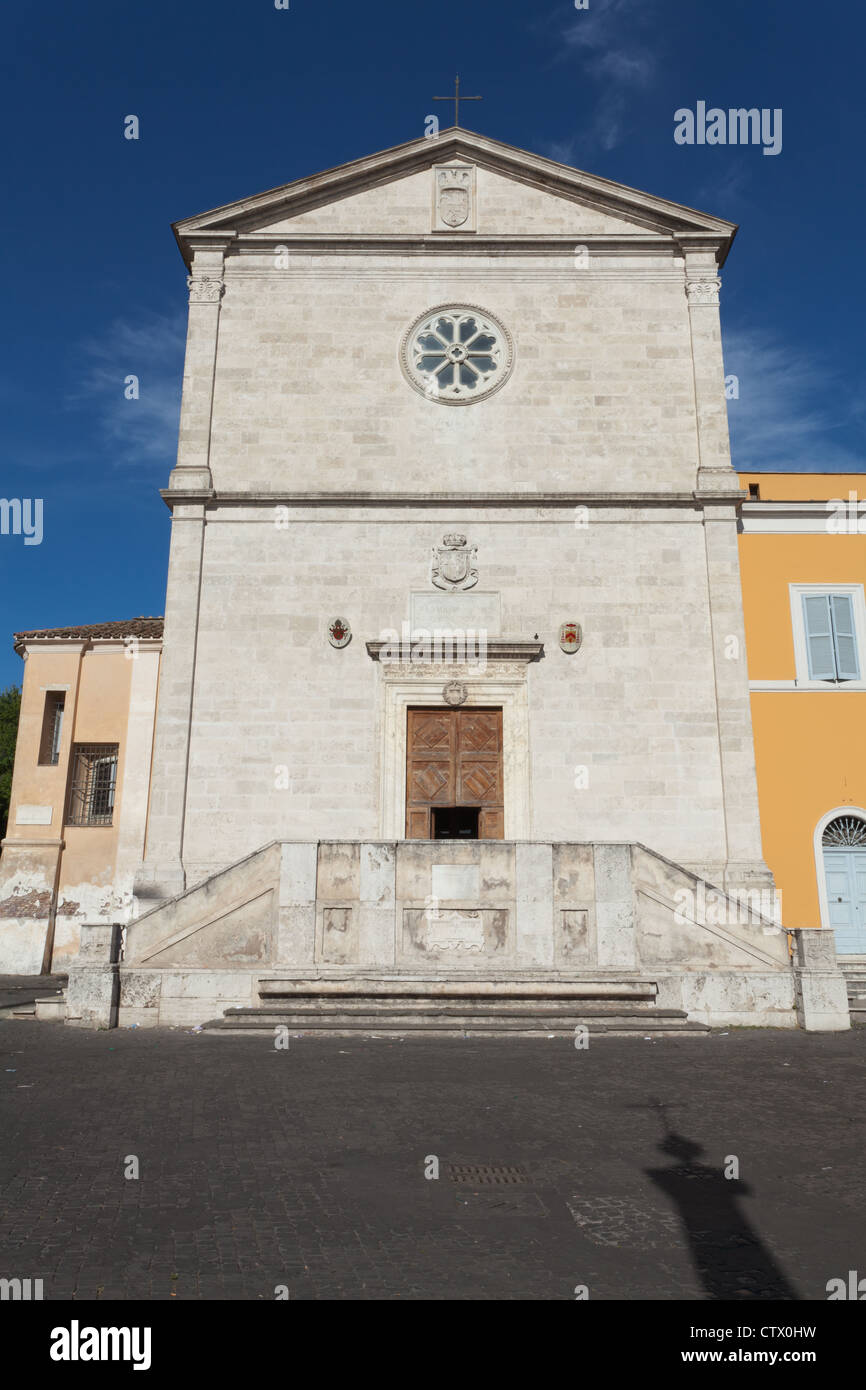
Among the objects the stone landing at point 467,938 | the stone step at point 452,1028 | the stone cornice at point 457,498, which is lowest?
the stone step at point 452,1028

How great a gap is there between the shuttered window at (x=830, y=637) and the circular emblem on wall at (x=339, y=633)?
7.97m

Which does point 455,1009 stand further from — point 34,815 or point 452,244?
point 452,244

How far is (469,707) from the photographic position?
649 inches

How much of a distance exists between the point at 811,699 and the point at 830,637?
119 cm

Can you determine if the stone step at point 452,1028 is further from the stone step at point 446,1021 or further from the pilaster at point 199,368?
the pilaster at point 199,368

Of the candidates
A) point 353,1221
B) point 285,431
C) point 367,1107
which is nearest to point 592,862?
point 367,1107

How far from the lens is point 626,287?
1831 centimetres

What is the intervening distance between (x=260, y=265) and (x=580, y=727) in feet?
34.8

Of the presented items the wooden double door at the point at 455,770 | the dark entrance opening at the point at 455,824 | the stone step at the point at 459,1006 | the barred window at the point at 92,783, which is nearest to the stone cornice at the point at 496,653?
the wooden double door at the point at 455,770

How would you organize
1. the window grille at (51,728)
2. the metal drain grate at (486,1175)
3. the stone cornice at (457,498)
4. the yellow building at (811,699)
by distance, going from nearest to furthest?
the metal drain grate at (486,1175) → the yellow building at (811,699) → the stone cornice at (457,498) → the window grille at (51,728)

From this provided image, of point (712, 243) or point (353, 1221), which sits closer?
point (353, 1221)

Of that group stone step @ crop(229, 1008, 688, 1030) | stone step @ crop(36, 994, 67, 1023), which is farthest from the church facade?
stone step @ crop(229, 1008, 688, 1030)

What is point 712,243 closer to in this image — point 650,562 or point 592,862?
point 650,562

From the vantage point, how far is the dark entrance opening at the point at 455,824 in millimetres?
16578
